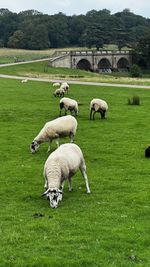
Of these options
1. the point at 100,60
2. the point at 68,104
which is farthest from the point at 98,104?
the point at 100,60

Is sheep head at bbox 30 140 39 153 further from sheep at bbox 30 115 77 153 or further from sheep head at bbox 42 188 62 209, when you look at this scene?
sheep head at bbox 42 188 62 209

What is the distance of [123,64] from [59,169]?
15390 centimetres

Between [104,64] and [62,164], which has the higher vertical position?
[62,164]

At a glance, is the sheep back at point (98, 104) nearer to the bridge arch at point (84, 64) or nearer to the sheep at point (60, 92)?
the sheep at point (60, 92)

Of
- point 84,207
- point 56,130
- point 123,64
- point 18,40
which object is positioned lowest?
point 123,64

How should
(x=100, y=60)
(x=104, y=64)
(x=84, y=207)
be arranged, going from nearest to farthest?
(x=84, y=207) < (x=100, y=60) < (x=104, y=64)

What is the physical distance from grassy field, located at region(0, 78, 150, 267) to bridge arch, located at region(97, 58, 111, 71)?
5231 inches

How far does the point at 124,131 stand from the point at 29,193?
15.1 m

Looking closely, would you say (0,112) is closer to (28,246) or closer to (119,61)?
(28,246)

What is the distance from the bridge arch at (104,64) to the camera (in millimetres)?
164625

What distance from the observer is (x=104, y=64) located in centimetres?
16888

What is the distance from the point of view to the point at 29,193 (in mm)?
17516

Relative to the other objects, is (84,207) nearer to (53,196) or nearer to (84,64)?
(53,196)

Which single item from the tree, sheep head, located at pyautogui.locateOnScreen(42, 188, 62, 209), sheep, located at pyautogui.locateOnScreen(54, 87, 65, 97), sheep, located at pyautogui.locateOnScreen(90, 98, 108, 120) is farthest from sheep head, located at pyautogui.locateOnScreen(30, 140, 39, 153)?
the tree
